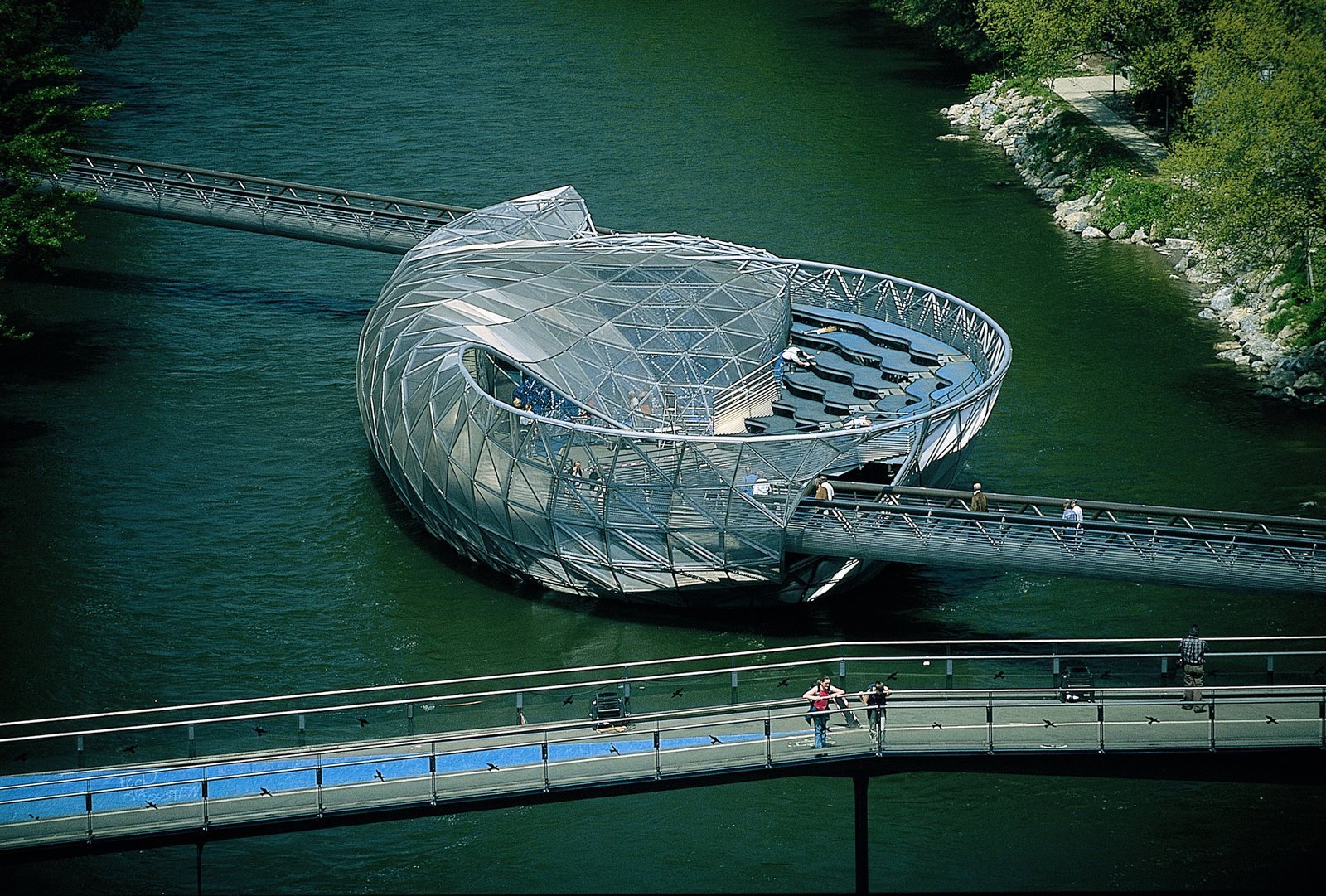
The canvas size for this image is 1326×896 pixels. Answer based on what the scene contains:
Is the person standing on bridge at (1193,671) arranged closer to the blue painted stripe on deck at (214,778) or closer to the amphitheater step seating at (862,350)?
the blue painted stripe on deck at (214,778)

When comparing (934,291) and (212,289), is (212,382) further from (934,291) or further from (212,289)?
(934,291)

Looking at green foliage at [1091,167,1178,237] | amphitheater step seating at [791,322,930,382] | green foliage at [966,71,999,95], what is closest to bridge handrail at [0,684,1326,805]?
amphitheater step seating at [791,322,930,382]

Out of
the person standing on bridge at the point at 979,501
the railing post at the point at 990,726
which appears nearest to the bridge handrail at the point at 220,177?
the person standing on bridge at the point at 979,501

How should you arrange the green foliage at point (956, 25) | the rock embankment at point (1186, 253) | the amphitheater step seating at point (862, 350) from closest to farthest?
the amphitheater step seating at point (862, 350), the rock embankment at point (1186, 253), the green foliage at point (956, 25)

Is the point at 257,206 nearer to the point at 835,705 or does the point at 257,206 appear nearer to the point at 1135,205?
the point at 1135,205

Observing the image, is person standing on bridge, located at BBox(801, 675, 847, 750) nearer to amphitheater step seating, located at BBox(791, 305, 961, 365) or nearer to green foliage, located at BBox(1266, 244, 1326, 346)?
amphitheater step seating, located at BBox(791, 305, 961, 365)
